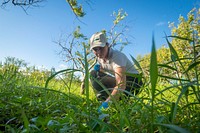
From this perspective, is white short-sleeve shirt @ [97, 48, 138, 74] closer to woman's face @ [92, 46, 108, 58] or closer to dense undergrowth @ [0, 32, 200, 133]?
woman's face @ [92, 46, 108, 58]

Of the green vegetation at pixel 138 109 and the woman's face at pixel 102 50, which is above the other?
the woman's face at pixel 102 50

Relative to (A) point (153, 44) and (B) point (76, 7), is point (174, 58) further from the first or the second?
(B) point (76, 7)

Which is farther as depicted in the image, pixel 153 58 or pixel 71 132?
pixel 71 132

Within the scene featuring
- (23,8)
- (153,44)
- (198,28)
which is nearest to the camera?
(153,44)

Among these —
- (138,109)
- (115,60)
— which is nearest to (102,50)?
(115,60)

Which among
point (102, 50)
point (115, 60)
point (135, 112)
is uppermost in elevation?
point (102, 50)

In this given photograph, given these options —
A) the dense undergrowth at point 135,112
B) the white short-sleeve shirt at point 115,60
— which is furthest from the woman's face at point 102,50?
the dense undergrowth at point 135,112

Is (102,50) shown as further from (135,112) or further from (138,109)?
(138,109)

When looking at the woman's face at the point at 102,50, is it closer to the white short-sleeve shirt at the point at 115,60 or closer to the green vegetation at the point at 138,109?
the white short-sleeve shirt at the point at 115,60

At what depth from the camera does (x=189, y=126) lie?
0.68 m

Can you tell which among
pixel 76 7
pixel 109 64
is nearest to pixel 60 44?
pixel 76 7

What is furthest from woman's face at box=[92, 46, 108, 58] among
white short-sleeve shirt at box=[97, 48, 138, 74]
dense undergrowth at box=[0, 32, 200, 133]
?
dense undergrowth at box=[0, 32, 200, 133]

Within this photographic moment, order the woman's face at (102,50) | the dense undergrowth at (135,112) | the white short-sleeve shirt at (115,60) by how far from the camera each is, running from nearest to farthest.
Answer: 1. the dense undergrowth at (135,112)
2. the white short-sleeve shirt at (115,60)
3. the woman's face at (102,50)

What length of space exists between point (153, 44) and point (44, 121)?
582 millimetres
